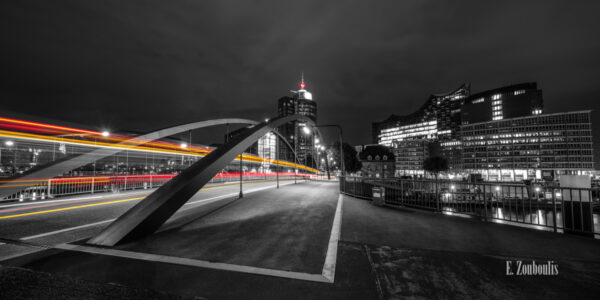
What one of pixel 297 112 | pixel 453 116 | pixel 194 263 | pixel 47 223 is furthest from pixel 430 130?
pixel 47 223

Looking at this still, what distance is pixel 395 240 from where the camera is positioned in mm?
4664

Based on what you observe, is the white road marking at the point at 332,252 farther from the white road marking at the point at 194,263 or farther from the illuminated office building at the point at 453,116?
the illuminated office building at the point at 453,116

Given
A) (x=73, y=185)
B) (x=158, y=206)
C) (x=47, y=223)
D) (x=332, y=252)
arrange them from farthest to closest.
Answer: (x=73, y=185) → (x=47, y=223) → (x=158, y=206) → (x=332, y=252)

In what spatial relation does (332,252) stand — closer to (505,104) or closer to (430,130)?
(505,104)

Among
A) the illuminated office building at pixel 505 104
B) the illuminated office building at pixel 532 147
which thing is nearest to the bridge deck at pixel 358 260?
the illuminated office building at pixel 532 147

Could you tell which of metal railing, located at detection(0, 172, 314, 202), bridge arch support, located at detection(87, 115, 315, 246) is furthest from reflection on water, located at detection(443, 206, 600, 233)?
metal railing, located at detection(0, 172, 314, 202)

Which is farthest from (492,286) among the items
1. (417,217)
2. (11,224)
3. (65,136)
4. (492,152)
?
(492,152)

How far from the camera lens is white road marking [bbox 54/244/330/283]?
313cm

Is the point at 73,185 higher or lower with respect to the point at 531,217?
higher

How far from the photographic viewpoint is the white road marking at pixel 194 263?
3128 mm

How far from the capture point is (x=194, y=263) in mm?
3494

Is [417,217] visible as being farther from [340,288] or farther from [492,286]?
[340,288]

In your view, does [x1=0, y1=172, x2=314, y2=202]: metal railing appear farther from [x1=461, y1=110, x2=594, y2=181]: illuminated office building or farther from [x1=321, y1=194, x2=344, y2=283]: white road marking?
→ [x1=461, y1=110, x2=594, y2=181]: illuminated office building

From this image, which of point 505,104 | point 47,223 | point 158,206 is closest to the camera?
point 158,206
